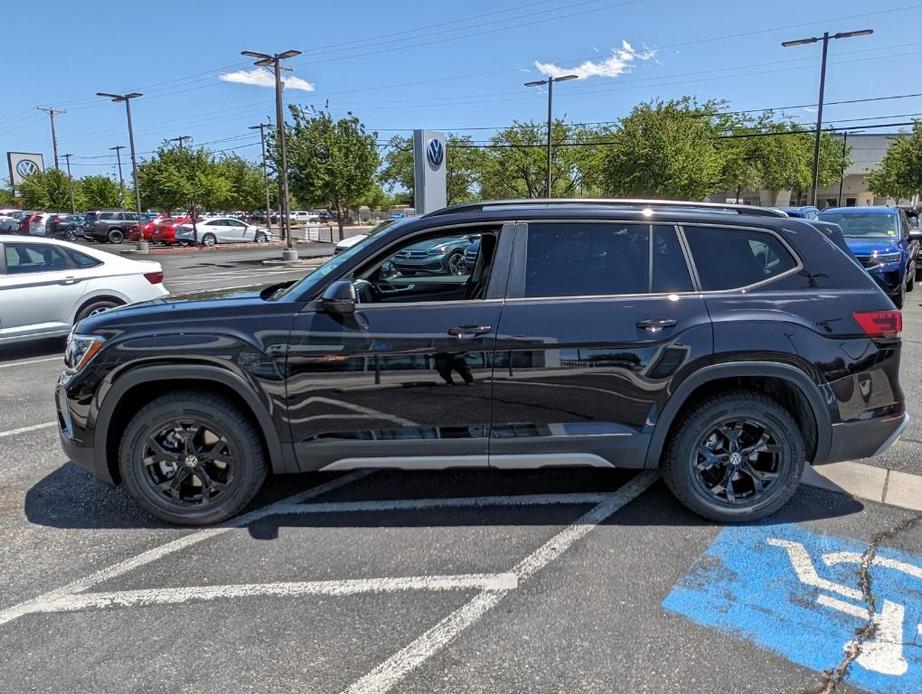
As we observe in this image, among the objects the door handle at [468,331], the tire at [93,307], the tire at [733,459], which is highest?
the door handle at [468,331]

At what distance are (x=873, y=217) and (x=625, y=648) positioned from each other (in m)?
12.6

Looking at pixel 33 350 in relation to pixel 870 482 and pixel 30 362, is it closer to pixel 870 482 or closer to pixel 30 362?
pixel 30 362

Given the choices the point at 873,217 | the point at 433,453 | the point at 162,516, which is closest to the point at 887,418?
the point at 433,453

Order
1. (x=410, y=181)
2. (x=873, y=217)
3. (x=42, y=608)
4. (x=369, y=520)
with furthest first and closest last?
(x=410, y=181) → (x=873, y=217) → (x=369, y=520) → (x=42, y=608)

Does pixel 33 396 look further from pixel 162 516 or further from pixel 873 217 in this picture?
pixel 873 217

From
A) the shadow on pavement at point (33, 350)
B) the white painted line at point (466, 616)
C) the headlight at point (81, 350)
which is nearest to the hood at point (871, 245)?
the white painted line at point (466, 616)

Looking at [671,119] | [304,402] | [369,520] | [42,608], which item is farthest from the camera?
[671,119]

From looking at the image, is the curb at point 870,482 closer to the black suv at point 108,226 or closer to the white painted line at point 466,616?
the white painted line at point 466,616

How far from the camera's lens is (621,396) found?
3.56 metres

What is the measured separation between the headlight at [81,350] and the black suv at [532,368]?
20mm

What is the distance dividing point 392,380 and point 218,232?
1403 inches

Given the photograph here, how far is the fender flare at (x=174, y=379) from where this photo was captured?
138 inches

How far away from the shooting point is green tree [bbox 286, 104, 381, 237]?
2744cm

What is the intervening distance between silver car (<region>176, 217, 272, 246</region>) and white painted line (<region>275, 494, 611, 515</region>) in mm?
34254
